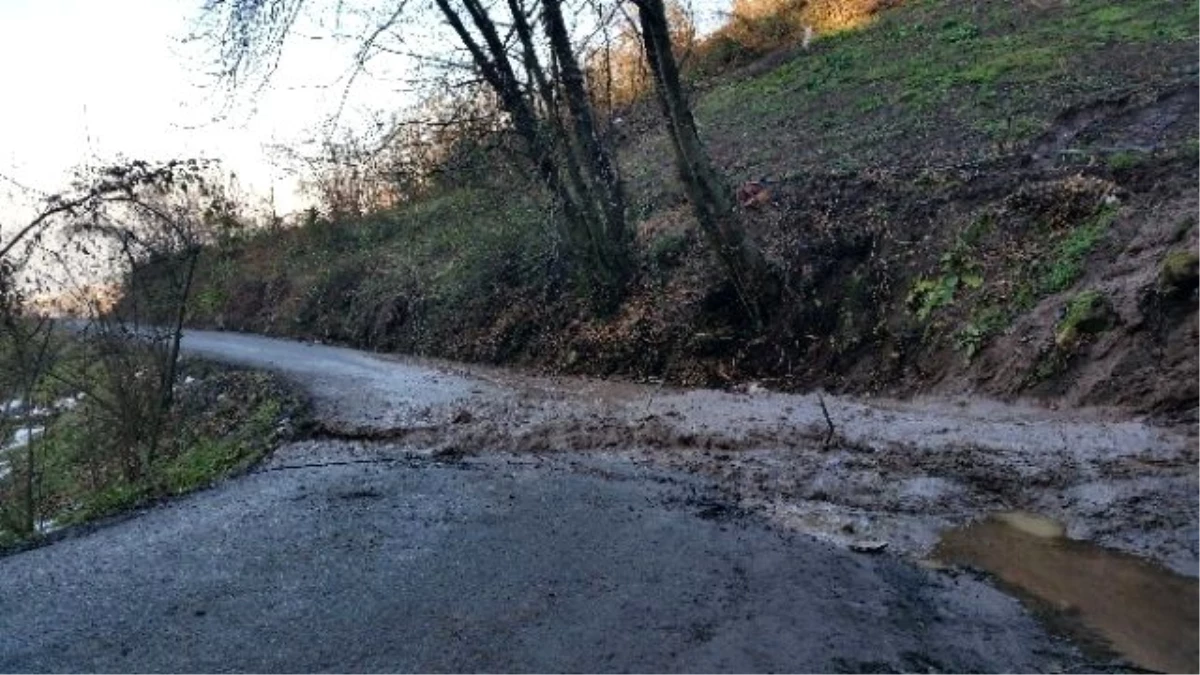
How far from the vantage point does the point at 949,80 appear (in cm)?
1628

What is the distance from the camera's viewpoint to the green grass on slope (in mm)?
13398

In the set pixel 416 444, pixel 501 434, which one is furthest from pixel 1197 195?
pixel 416 444

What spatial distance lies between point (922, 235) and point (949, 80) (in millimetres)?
6715

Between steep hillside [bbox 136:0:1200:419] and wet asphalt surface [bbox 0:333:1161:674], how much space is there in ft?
10.6

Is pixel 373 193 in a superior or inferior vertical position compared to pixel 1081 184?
superior

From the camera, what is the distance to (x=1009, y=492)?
602cm

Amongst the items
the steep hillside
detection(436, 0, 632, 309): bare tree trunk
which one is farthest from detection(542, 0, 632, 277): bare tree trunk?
the steep hillside

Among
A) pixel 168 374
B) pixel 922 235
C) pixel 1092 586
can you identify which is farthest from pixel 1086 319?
pixel 168 374

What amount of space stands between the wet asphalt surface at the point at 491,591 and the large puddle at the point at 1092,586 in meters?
0.21

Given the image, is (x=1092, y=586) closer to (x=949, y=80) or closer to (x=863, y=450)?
(x=863, y=450)

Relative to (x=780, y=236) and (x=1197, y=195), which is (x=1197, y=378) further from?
(x=780, y=236)

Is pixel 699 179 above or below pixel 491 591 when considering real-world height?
above

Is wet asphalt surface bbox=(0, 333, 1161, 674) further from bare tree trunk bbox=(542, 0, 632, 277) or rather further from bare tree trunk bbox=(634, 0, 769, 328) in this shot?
bare tree trunk bbox=(542, 0, 632, 277)

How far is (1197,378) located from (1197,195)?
8.32ft
